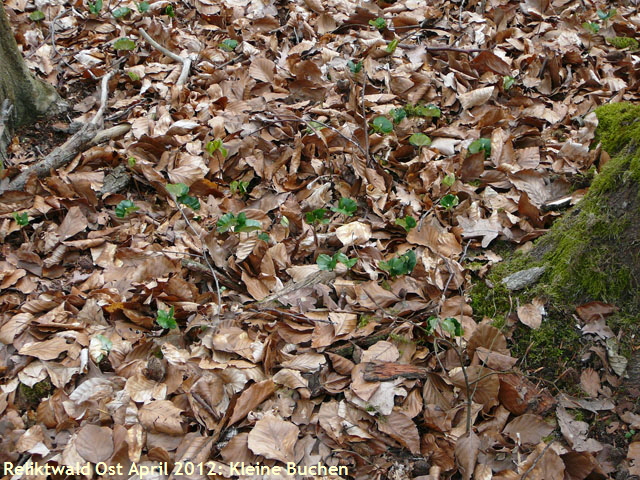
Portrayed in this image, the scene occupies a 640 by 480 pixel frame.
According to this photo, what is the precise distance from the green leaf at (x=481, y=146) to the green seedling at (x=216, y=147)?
4.79ft

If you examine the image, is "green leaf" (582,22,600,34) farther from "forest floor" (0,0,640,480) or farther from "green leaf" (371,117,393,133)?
"green leaf" (371,117,393,133)

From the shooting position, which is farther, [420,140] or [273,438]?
[420,140]

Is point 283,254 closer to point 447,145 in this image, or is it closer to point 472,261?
point 472,261

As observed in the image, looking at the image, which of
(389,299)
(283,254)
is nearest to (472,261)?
(389,299)

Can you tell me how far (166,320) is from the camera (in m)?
2.39

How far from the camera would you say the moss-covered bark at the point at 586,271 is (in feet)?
6.98

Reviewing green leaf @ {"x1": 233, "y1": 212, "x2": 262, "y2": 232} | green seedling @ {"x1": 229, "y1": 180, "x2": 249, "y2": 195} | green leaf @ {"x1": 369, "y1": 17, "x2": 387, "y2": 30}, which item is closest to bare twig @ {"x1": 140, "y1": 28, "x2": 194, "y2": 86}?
green seedling @ {"x1": 229, "y1": 180, "x2": 249, "y2": 195}

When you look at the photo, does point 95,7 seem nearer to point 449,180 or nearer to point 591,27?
point 449,180

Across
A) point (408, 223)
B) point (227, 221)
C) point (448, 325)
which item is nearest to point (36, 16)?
point (227, 221)

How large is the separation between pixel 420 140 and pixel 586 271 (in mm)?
1261

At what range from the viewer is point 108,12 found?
4480 mm

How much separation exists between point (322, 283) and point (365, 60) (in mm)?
1938

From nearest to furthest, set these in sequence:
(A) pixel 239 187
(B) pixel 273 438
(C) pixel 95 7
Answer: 1. (B) pixel 273 438
2. (A) pixel 239 187
3. (C) pixel 95 7

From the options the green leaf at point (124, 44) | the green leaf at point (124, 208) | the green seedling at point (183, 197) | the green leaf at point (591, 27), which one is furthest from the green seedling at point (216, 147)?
the green leaf at point (591, 27)
